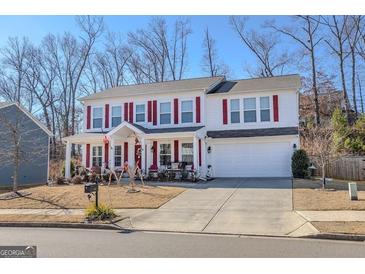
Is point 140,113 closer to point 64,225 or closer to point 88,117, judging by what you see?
point 88,117

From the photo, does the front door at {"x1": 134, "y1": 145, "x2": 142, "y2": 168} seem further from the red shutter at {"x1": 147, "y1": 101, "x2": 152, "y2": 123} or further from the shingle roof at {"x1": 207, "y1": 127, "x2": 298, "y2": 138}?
the shingle roof at {"x1": 207, "y1": 127, "x2": 298, "y2": 138}

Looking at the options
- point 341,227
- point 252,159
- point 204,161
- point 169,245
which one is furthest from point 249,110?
point 169,245

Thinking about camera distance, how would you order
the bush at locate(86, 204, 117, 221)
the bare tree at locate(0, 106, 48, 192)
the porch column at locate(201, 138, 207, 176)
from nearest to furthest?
the bush at locate(86, 204, 117, 221), the porch column at locate(201, 138, 207, 176), the bare tree at locate(0, 106, 48, 192)

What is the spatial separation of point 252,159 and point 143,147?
6.47m

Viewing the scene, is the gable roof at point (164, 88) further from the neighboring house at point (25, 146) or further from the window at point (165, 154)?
the neighboring house at point (25, 146)

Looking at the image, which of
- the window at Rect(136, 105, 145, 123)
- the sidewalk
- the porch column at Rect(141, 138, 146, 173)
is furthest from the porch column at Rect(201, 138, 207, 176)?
the sidewalk

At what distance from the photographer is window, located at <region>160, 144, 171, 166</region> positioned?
21.0m

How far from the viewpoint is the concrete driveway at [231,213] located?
370 inches

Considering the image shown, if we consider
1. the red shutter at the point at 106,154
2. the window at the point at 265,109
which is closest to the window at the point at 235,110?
the window at the point at 265,109

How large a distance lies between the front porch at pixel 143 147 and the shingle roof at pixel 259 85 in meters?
3.72

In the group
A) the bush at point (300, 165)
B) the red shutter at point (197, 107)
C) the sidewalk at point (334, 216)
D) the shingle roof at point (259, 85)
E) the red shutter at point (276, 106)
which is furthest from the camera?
the red shutter at point (197, 107)

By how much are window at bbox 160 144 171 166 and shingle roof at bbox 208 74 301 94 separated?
452cm

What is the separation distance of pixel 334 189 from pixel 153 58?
28227 millimetres

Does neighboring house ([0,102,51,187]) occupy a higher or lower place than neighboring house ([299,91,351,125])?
lower
